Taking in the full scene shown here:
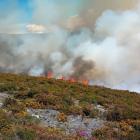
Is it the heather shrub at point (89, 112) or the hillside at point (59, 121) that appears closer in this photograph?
the hillside at point (59, 121)

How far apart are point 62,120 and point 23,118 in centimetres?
237

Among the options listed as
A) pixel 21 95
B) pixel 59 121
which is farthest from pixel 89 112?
pixel 21 95

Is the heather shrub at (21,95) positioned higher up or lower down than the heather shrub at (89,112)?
higher up

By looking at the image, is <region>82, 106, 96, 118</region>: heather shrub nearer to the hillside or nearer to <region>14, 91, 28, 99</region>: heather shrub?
the hillside

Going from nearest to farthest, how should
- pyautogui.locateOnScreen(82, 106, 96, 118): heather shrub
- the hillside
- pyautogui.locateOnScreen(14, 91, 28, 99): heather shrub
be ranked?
1. the hillside
2. pyautogui.locateOnScreen(82, 106, 96, 118): heather shrub
3. pyautogui.locateOnScreen(14, 91, 28, 99): heather shrub

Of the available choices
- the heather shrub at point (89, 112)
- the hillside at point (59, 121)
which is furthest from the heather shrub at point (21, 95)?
the heather shrub at point (89, 112)

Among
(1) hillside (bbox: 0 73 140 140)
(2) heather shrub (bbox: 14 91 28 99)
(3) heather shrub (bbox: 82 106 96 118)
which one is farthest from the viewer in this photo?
(2) heather shrub (bbox: 14 91 28 99)

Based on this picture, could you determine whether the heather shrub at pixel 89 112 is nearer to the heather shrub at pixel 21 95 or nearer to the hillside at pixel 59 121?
the hillside at pixel 59 121

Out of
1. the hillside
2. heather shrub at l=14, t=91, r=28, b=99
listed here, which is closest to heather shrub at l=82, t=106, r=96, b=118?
the hillside

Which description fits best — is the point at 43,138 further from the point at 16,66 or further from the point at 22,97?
the point at 16,66

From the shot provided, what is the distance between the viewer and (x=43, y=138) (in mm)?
6328

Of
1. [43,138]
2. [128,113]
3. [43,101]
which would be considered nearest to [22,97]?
[43,101]

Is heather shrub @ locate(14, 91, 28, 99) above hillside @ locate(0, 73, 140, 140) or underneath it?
above

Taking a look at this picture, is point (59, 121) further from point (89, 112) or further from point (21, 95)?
point (21, 95)
